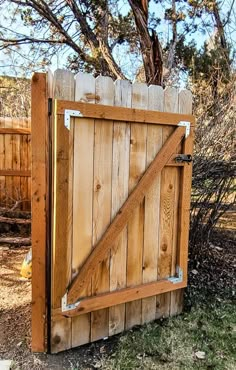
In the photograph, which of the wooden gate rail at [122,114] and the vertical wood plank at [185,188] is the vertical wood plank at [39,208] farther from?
the vertical wood plank at [185,188]

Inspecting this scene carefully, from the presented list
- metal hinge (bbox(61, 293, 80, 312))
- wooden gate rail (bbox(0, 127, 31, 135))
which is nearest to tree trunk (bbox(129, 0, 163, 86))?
wooden gate rail (bbox(0, 127, 31, 135))

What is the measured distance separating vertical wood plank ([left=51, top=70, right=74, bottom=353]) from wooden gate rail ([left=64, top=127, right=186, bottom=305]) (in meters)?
0.09

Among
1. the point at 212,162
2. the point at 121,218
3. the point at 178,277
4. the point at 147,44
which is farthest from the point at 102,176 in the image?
the point at 147,44

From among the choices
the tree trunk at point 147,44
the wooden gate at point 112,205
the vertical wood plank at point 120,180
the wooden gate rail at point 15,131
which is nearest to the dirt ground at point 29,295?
the wooden gate at point 112,205

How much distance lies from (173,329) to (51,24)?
20.5ft

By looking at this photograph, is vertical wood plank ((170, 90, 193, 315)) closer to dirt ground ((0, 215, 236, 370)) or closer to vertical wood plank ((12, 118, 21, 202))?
dirt ground ((0, 215, 236, 370))

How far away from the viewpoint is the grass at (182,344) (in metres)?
2.15

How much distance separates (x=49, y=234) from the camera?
2.13 metres

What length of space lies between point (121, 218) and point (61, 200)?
1.56 feet

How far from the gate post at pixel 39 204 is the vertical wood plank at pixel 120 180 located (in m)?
0.48

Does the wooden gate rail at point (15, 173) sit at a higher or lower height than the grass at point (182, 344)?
higher

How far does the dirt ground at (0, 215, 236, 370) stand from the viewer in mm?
2148

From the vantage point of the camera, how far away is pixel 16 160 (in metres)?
4.91

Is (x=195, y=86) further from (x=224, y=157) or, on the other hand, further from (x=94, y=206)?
(x=94, y=206)
